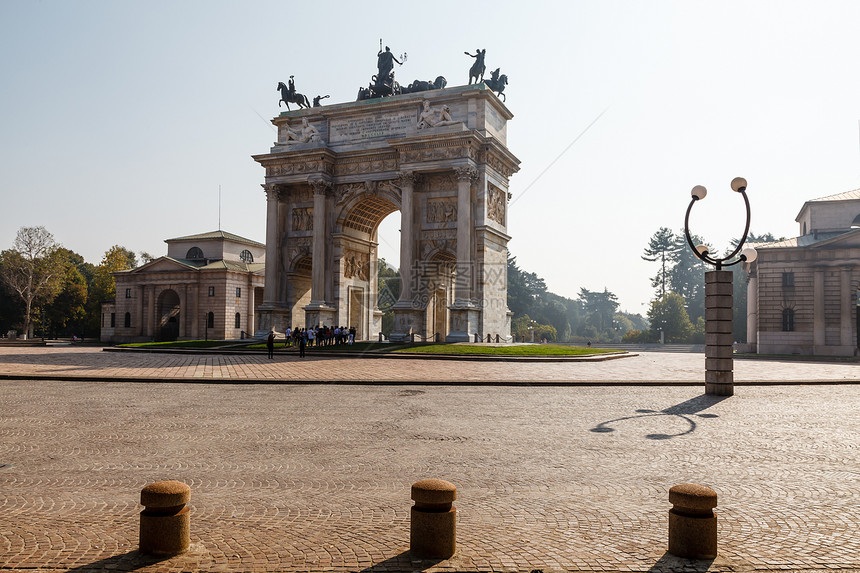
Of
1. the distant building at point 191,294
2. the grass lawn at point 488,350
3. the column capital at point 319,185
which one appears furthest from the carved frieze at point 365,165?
the distant building at point 191,294

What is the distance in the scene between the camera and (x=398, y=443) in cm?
1011

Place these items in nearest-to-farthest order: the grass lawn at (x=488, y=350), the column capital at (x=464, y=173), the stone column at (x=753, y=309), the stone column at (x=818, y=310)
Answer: the grass lawn at (x=488, y=350), the column capital at (x=464, y=173), the stone column at (x=818, y=310), the stone column at (x=753, y=309)

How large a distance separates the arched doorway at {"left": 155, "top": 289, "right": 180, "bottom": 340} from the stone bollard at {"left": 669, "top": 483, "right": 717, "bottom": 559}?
72.9m

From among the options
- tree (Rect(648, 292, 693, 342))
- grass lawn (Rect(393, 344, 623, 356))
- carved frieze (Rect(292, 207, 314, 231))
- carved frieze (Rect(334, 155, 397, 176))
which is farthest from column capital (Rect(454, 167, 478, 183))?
tree (Rect(648, 292, 693, 342))

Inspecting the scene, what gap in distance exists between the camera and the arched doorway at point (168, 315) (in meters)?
72.4

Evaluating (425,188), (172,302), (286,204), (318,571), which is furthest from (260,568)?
(172,302)

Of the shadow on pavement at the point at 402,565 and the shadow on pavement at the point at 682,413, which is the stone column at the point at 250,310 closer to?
the shadow on pavement at the point at 682,413

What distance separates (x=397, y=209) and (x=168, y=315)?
3596cm

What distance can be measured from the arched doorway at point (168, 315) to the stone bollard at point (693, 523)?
239ft

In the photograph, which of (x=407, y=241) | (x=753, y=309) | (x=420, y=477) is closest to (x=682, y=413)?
(x=420, y=477)

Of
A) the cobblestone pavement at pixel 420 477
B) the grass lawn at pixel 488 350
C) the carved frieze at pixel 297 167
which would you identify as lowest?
the cobblestone pavement at pixel 420 477

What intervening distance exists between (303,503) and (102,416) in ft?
25.7

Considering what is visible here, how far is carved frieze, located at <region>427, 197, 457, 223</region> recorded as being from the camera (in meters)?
45.5

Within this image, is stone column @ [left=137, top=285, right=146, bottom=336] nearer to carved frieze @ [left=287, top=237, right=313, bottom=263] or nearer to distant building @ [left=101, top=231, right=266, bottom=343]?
distant building @ [left=101, top=231, right=266, bottom=343]
